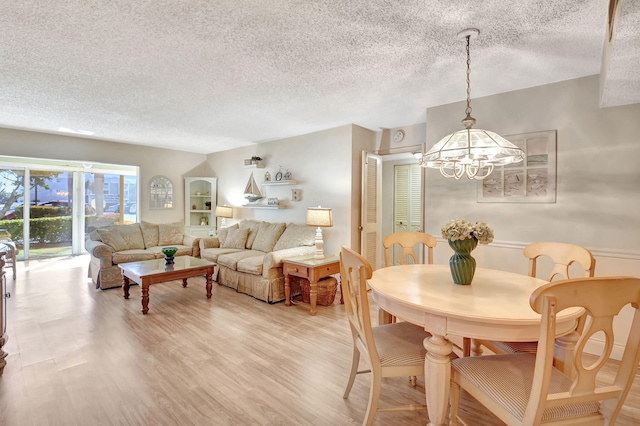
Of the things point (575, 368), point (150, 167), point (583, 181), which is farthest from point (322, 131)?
point (575, 368)

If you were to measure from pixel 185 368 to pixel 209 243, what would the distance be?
3.14 m

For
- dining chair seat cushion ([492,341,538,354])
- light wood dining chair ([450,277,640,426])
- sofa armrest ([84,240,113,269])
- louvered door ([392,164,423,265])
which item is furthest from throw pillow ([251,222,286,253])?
light wood dining chair ([450,277,640,426])

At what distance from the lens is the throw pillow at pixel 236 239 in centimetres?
529

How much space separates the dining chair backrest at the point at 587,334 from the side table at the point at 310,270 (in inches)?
103

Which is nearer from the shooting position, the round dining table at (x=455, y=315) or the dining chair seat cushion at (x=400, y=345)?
the round dining table at (x=455, y=315)

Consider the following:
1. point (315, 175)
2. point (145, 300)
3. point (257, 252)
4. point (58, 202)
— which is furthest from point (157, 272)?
point (58, 202)

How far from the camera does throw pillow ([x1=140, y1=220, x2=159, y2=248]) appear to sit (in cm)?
545

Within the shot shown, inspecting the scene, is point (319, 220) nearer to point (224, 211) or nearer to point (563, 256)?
point (563, 256)

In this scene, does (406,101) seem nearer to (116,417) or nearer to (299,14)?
(299,14)

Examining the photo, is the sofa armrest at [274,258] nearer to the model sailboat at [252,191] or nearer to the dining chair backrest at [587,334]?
the model sailboat at [252,191]

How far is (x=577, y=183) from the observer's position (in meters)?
2.79

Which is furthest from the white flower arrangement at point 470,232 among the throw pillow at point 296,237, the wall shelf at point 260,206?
the wall shelf at point 260,206

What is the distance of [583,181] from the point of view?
2756 mm

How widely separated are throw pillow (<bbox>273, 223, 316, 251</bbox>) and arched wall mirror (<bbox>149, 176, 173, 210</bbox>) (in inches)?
130
